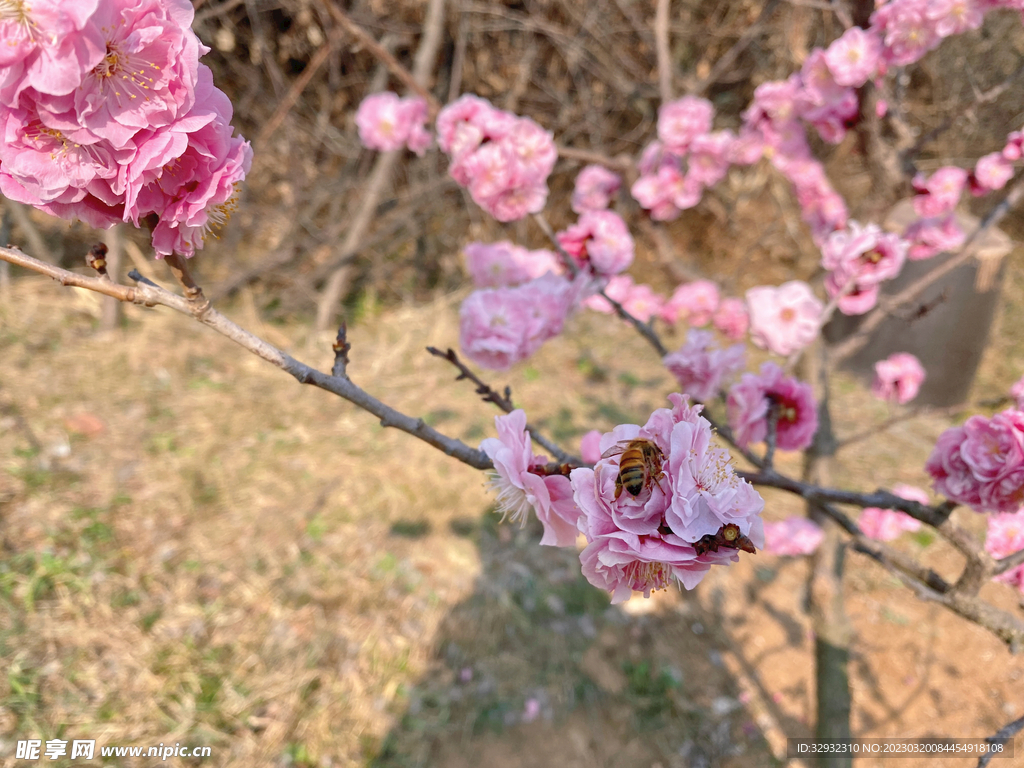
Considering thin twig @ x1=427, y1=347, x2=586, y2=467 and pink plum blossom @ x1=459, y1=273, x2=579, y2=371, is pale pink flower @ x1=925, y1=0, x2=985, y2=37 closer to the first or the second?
pink plum blossom @ x1=459, y1=273, x2=579, y2=371

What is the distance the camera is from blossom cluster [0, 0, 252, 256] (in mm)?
524

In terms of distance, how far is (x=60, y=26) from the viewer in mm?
505

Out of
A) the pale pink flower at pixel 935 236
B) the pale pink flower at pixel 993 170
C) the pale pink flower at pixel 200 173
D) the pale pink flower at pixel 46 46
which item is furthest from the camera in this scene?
the pale pink flower at pixel 935 236

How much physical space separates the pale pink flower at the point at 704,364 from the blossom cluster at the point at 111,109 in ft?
3.64

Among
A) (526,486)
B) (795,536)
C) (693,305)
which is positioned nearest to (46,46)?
(526,486)

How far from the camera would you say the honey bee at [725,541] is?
548mm

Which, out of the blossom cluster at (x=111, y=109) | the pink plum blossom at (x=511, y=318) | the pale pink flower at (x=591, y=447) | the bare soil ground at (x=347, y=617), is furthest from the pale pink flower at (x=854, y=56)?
the bare soil ground at (x=347, y=617)

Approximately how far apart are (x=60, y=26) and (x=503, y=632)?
2.37m

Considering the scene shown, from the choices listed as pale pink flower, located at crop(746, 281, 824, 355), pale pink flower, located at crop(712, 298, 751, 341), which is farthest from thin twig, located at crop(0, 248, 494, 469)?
pale pink flower, located at crop(712, 298, 751, 341)

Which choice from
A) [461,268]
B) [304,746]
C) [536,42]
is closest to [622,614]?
[304,746]

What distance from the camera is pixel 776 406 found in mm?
1297

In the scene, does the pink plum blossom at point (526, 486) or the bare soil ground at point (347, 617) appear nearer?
the pink plum blossom at point (526, 486)

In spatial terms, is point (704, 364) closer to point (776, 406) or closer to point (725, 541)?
point (776, 406)

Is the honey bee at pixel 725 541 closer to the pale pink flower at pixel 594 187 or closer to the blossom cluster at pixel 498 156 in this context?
the blossom cluster at pixel 498 156
